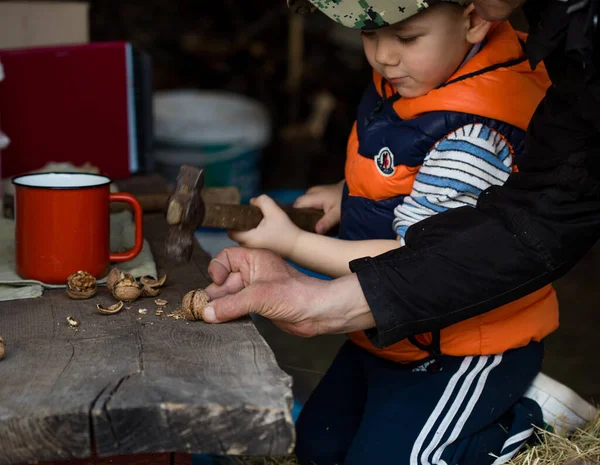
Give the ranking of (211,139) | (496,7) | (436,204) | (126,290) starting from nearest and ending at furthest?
(496,7)
(126,290)
(436,204)
(211,139)

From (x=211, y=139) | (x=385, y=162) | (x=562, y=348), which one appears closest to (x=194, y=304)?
(x=385, y=162)

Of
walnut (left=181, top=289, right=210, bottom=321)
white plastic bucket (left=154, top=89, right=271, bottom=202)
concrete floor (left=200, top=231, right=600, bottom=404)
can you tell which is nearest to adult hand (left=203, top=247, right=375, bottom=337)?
walnut (left=181, top=289, right=210, bottom=321)

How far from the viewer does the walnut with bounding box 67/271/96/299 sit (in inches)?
50.8

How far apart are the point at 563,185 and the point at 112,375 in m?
0.68

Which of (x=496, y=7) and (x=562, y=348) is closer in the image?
(x=496, y=7)

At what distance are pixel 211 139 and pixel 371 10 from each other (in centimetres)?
254

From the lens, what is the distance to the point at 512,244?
1.19m

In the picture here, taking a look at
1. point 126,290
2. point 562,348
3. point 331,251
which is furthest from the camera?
point 562,348

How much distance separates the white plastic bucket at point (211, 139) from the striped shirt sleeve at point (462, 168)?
2388 mm

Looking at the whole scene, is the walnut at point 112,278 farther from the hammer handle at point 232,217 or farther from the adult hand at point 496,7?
the adult hand at point 496,7

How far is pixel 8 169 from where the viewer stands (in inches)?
87.8

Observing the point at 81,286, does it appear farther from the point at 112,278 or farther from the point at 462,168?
the point at 462,168

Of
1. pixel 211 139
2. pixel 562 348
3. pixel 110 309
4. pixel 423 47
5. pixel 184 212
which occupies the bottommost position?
pixel 562 348

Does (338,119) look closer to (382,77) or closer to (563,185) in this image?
(382,77)
